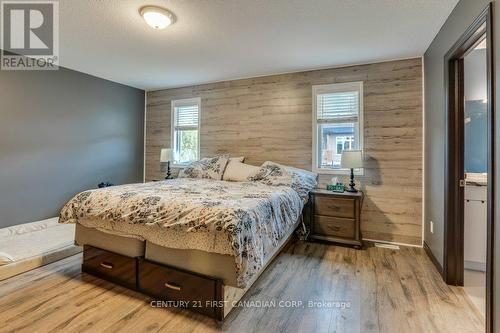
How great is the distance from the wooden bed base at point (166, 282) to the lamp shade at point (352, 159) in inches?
75.6

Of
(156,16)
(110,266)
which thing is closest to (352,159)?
(156,16)

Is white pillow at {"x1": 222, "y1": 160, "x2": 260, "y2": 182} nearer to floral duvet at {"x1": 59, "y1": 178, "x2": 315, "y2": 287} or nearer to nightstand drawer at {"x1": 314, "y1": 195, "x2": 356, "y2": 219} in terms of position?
nightstand drawer at {"x1": 314, "y1": 195, "x2": 356, "y2": 219}

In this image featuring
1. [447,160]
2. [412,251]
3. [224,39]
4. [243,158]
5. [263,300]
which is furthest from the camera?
[243,158]

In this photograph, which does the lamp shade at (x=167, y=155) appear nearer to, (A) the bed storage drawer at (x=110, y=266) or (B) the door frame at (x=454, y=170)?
(A) the bed storage drawer at (x=110, y=266)

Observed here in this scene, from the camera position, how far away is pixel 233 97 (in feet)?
14.3

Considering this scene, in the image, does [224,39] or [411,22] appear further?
[224,39]

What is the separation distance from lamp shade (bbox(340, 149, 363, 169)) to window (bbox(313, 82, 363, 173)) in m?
0.32

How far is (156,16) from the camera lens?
89.0 inches

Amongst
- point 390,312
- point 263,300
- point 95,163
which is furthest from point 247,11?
point 95,163

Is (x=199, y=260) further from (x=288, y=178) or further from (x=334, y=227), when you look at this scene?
(x=334, y=227)

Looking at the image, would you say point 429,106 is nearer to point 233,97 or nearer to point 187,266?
point 233,97

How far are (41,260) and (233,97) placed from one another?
3.33 meters

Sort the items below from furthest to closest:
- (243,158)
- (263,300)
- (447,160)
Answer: (243,158) < (447,160) < (263,300)
